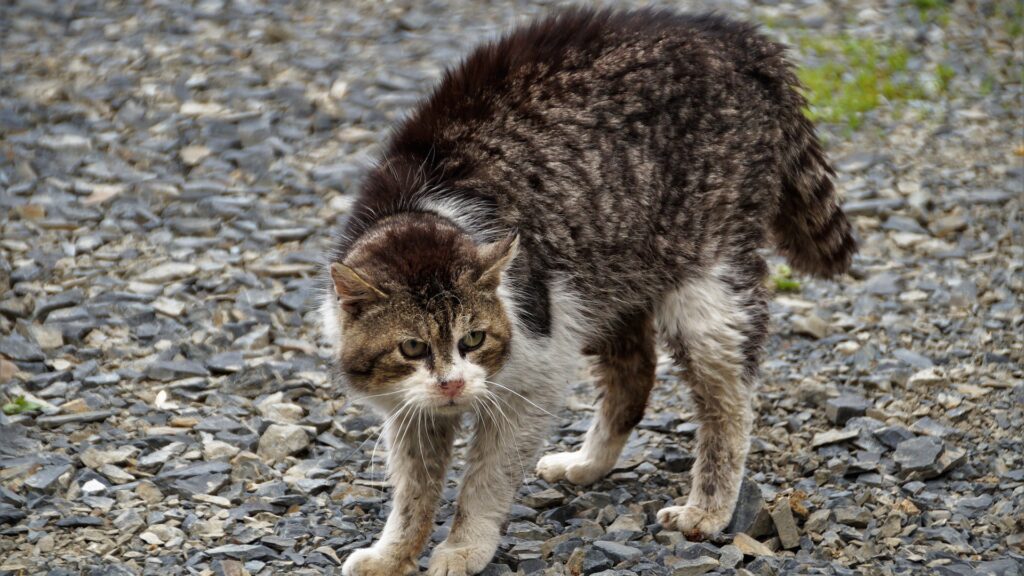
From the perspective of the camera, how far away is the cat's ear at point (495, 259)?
4.48 m

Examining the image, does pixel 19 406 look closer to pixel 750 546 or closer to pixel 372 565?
pixel 372 565

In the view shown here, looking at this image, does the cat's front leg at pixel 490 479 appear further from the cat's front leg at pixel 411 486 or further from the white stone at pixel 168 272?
the white stone at pixel 168 272

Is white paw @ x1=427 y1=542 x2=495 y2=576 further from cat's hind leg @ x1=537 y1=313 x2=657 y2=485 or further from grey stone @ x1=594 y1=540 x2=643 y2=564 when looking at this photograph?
cat's hind leg @ x1=537 y1=313 x2=657 y2=485

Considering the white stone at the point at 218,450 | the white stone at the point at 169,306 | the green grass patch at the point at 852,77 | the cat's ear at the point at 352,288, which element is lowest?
the white stone at the point at 169,306

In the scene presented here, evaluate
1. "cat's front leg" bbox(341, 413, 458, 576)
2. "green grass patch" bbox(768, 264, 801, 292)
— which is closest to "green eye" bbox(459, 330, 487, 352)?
"cat's front leg" bbox(341, 413, 458, 576)

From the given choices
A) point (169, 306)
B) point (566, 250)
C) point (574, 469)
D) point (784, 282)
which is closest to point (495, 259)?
point (566, 250)

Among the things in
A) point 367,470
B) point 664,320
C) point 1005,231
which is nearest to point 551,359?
point 664,320

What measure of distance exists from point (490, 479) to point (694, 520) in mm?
943

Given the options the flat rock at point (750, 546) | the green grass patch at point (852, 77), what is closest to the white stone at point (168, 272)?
the flat rock at point (750, 546)

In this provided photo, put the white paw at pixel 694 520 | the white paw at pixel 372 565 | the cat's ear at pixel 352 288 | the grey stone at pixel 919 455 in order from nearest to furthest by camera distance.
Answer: the cat's ear at pixel 352 288 < the white paw at pixel 372 565 < the white paw at pixel 694 520 < the grey stone at pixel 919 455

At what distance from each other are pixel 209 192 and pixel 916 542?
16.7 feet

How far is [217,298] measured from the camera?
268 inches

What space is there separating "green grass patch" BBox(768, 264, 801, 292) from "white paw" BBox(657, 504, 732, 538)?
2532 millimetres

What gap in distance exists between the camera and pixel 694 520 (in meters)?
5.09
